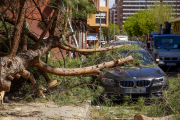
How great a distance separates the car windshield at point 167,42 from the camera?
14188 millimetres

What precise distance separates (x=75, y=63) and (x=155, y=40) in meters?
8.40

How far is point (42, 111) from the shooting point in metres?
5.44

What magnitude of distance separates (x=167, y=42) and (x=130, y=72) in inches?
327

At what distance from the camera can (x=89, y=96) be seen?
6.18 metres

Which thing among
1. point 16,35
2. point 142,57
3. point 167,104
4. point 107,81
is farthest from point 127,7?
point 16,35

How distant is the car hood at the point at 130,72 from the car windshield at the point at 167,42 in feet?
24.6

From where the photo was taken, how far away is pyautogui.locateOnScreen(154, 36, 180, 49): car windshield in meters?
14.2

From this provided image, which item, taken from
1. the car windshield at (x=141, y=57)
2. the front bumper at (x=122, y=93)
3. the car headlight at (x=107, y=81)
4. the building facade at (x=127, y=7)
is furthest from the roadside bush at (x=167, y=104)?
the building facade at (x=127, y=7)

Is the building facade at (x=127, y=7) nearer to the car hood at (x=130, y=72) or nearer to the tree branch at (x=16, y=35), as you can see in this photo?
the car hood at (x=130, y=72)

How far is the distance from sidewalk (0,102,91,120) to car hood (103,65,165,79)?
3.54ft

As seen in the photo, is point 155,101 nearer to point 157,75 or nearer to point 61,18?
point 157,75

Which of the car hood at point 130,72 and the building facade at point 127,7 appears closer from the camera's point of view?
the car hood at point 130,72

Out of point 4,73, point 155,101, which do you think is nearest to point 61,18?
point 4,73

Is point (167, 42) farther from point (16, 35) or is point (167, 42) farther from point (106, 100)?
point (16, 35)
